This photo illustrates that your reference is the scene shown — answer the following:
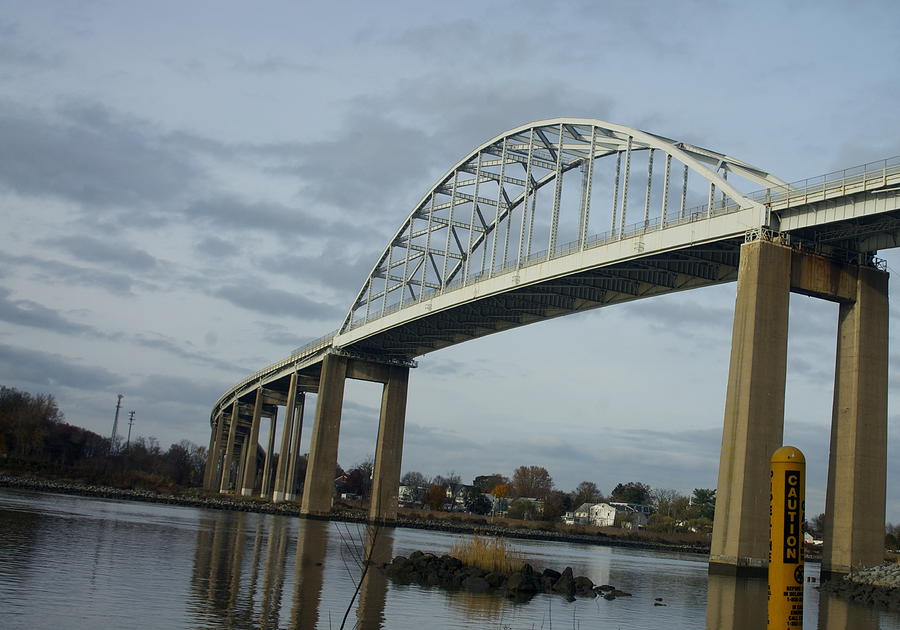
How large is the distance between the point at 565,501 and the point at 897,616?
145660mm

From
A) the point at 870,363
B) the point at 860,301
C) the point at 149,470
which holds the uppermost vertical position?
the point at 860,301

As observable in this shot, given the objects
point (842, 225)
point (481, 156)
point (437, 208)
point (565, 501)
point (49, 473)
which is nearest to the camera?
point (842, 225)

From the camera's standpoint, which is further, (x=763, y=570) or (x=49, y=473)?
(x=49, y=473)

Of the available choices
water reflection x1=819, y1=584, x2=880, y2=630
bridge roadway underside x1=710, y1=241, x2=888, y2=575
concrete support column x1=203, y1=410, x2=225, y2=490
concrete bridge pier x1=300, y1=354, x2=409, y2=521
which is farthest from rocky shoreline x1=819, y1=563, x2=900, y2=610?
concrete support column x1=203, y1=410, x2=225, y2=490

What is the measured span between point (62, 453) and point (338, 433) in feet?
209

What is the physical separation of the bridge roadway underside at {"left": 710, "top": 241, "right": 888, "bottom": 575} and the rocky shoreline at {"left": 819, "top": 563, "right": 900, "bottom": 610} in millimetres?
2296

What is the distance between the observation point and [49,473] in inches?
3752

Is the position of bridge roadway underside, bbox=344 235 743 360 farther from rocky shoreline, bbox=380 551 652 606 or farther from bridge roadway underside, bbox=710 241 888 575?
rocky shoreline, bbox=380 551 652 606

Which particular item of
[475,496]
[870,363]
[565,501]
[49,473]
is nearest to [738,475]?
[870,363]

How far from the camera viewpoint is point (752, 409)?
34.9 m

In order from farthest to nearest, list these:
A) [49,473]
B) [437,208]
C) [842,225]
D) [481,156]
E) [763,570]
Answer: [49,473], [437,208], [481,156], [842,225], [763,570]

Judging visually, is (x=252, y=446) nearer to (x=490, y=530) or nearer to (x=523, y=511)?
(x=490, y=530)

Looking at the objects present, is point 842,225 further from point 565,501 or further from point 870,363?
point 565,501

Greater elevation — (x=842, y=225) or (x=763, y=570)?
(x=842, y=225)
